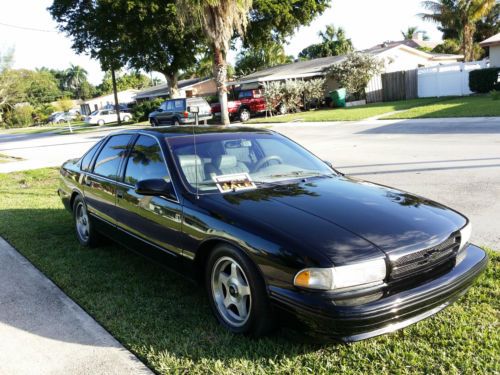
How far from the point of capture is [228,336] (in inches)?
127

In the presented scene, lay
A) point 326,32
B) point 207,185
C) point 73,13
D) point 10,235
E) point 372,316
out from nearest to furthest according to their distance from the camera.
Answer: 1. point 372,316
2. point 207,185
3. point 10,235
4. point 73,13
5. point 326,32

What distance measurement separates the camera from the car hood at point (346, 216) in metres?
2.84

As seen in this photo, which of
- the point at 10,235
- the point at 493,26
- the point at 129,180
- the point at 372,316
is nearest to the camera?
the point at 372,316

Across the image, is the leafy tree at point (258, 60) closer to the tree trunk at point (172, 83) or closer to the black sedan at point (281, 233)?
the tree trunk at point (172, 83)

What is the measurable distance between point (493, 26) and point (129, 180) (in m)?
49.2

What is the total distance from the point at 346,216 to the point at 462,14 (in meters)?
37.3

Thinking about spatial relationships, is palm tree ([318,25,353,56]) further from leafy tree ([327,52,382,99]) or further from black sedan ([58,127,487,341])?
black sedan ([58,127,487,341])

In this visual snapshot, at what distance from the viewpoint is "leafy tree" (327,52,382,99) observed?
96.4 ft

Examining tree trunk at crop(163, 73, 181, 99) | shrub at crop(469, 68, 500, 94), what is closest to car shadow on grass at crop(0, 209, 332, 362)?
shrub at crop(469, 68, 500, 94)

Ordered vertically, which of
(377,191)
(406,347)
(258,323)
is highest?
(377,191)

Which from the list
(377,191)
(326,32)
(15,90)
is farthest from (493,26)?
(15,90)

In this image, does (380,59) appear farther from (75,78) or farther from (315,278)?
(75,78)

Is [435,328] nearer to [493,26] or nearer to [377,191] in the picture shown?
[377,191]

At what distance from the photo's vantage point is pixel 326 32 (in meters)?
61.1
